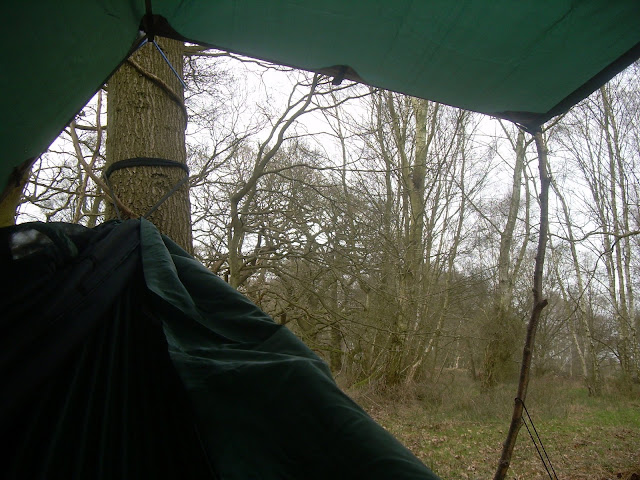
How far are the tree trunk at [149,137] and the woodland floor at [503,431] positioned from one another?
502cm

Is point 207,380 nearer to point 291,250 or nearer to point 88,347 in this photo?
point 88,347

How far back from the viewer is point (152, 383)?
2.91ft

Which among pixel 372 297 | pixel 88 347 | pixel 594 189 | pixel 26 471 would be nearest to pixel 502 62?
pixel 88 347

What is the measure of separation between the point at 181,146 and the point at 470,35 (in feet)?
5.03

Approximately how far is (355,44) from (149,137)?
1170 mm

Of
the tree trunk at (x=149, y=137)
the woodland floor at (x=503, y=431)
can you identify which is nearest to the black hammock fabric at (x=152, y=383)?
the tree trunk at (x=149, y=137)

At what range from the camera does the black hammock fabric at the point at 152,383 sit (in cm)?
69

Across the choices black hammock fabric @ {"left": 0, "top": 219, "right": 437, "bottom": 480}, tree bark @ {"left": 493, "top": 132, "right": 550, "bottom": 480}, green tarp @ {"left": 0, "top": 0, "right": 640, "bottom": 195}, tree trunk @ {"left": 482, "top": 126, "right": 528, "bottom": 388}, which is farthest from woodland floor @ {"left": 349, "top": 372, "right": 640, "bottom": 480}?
black hammock fabric @ {"left": 0, "top": 219, "right": 437, "bottom": 480}

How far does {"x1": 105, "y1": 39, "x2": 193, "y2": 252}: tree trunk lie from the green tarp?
17.6 inches

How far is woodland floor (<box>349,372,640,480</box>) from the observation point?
5605mm

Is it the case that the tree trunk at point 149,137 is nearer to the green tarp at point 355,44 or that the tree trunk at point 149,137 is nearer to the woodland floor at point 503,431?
the green tarp at point 355,44

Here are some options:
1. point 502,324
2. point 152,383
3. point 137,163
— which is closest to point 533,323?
point 152,383

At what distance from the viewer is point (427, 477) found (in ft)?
1.98

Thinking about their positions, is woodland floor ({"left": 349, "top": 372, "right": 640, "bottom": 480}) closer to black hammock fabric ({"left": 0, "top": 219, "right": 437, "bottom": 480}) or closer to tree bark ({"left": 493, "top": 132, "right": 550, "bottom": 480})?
tree bark ({"left": 493, "top": 132, "right": 550, "bottom": 480})
